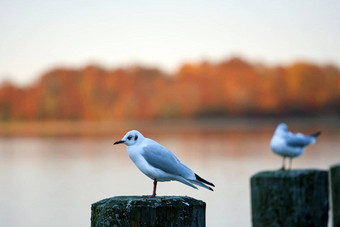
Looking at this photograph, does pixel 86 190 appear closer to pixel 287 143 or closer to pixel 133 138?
pixel 287 143

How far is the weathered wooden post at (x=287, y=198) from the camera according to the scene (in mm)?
A: 7102

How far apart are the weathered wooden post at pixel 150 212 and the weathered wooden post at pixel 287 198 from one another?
2.87 metres

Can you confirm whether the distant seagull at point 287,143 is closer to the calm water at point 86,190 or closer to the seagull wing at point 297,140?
the seagull wing at point 297,140

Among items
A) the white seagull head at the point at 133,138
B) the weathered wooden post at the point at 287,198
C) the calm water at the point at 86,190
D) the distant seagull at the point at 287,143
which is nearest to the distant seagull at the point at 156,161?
the white seagull head at the point at 133,138

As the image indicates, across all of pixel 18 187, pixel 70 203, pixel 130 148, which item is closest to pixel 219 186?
pixel 70 203

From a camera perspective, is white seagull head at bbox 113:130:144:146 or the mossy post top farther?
white seagull head at bbox 113:130:144:146

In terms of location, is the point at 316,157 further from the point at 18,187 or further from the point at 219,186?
the point at 18,187

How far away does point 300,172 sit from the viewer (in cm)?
721

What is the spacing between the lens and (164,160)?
5.17m

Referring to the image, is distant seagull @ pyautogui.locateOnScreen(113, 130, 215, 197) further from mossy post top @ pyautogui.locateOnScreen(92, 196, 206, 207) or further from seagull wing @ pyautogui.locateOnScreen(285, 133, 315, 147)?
seagull wing @ pyautogui.locateOnScreen(285, 133, 315, 147)

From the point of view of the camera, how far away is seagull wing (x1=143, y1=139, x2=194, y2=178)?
514cm

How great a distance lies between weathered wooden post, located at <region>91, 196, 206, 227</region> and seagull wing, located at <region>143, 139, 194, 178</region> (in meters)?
0.68

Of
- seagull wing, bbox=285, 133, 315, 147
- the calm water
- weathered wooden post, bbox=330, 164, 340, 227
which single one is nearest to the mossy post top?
weathered wooden post, bbox=330, 164, 340, 227

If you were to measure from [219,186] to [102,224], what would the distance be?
2878cm
